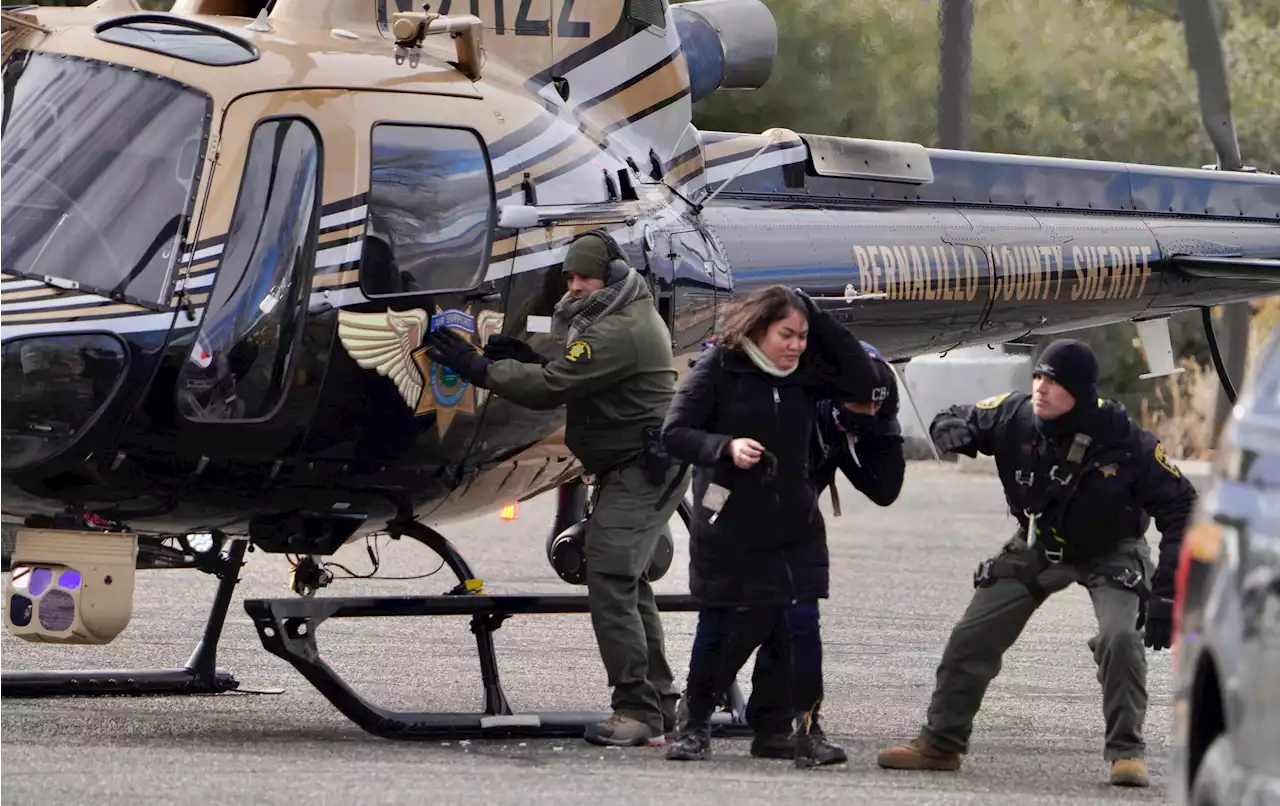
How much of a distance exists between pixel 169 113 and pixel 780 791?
9.58 ft

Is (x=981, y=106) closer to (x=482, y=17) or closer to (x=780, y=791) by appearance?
(x=482, y=17)

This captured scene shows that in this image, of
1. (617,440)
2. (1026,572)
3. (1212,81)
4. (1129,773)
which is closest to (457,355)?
(617,440)

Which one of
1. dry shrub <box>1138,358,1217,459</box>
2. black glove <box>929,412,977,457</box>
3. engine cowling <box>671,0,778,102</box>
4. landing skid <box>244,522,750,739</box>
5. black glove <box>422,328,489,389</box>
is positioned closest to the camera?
black glove <box>929,412,977,457</box>

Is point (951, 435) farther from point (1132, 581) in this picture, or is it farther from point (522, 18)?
point (522, 18)

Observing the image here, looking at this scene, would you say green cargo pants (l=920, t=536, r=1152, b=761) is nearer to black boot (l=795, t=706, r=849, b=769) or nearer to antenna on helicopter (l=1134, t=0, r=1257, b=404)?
black boot (l=795, t=706, r=849, b=769)

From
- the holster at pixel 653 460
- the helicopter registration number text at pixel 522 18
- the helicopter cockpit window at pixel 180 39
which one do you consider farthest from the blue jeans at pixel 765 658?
the helicopter registration number text at pixel 522 18

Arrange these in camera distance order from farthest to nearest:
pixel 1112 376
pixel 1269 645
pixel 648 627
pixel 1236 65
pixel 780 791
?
pixel 1236 65 → pixel 1112 376 → pixel 648 627 → pixel 780 791 → pixel 1269 645

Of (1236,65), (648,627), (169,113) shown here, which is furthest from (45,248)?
(1236,65)

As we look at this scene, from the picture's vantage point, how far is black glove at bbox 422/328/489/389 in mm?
7655

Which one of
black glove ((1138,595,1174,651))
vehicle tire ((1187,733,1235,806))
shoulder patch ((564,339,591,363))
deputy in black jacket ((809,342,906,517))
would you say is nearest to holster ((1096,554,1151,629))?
black glove ((1138,595,1174,651))

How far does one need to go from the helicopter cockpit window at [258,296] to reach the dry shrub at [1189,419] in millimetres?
18753

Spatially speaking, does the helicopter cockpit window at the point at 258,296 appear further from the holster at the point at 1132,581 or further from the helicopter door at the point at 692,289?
the holster at the point at 1132,581

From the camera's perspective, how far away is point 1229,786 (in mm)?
4406

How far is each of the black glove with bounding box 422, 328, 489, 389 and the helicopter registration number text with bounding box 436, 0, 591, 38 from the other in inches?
59.8
